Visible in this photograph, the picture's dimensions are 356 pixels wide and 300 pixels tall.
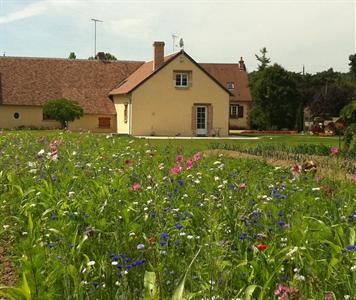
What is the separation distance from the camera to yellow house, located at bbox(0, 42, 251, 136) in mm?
39031

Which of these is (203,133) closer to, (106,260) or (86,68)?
(86,68)

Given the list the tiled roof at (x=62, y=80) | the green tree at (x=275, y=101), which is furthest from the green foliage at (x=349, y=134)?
the green tree at (x=275, y=101)

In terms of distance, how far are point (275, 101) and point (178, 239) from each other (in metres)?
48.8

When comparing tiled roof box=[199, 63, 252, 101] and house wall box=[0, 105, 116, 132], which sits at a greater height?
tiled roof box=[199, 63, 252, 101]

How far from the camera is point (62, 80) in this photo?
43.4 m

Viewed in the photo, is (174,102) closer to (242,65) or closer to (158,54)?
(158,54)

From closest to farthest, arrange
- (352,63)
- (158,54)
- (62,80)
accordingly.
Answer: (158,54)
(62,80)
(352,63)

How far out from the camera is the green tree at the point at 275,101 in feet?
172

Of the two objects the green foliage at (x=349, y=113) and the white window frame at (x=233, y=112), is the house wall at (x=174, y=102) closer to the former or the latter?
the white window frame at (x=233, y=112)

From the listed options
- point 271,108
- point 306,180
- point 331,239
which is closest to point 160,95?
point 271,108

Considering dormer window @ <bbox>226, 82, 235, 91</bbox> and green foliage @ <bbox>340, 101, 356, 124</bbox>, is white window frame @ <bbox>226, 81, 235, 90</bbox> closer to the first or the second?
dormer window @ <bbox>226, 82, 235, 91</bbox>

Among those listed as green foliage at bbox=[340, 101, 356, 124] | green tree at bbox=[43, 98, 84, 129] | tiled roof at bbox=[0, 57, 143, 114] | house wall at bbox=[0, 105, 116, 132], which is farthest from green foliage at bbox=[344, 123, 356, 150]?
tiled roof at bbox=[0, 57, 143, 114]

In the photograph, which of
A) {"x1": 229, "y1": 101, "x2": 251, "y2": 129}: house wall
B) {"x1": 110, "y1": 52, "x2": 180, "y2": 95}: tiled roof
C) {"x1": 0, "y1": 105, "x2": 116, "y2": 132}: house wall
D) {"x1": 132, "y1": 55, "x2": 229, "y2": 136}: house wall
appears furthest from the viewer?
{"x1": 229, "y1": 101, "x2": 251, "y2": 129}: house wall

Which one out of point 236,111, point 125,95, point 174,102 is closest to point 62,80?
point 125,95
